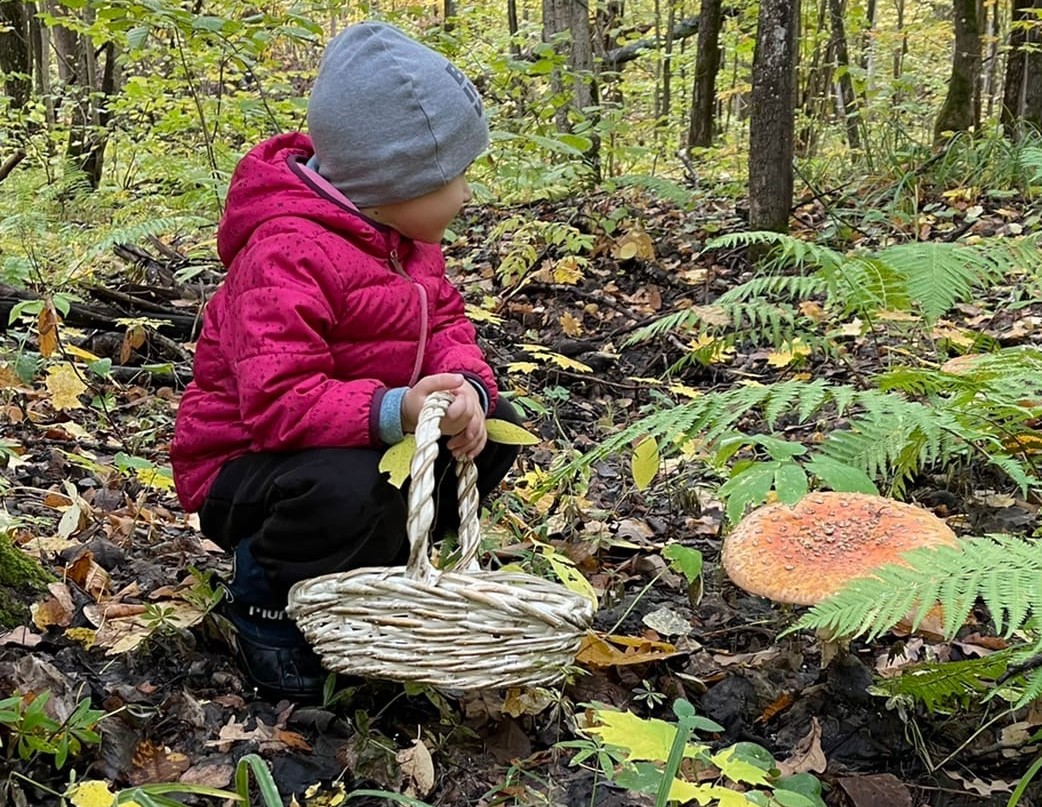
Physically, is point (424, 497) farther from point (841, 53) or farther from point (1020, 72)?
point (841, 53)

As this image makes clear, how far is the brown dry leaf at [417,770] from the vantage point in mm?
1799

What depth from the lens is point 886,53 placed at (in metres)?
20.6

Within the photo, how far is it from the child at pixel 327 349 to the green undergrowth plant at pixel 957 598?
808 millimetres

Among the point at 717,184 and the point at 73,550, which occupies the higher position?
the point at 717,184

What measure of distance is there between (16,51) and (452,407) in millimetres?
11904

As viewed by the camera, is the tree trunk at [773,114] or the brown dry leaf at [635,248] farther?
the brown dry leaf at [635,248]

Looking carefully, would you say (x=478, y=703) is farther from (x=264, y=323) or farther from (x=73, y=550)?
(x=73, y=550)

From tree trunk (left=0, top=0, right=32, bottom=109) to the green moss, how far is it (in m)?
10.4

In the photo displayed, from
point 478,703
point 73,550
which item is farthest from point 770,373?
point 73,550

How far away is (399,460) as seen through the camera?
1781 mm

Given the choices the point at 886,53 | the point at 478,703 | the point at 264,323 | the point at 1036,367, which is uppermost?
the point at 886,53

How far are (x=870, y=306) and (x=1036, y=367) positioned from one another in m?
0.62

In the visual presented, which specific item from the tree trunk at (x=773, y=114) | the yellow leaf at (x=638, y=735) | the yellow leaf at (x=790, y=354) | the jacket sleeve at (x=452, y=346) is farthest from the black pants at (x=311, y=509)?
the tree trunk at (x=773, y=114)

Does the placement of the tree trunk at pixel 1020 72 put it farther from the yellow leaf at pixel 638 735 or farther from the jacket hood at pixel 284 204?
the yellow leaf at pixel 638 735
